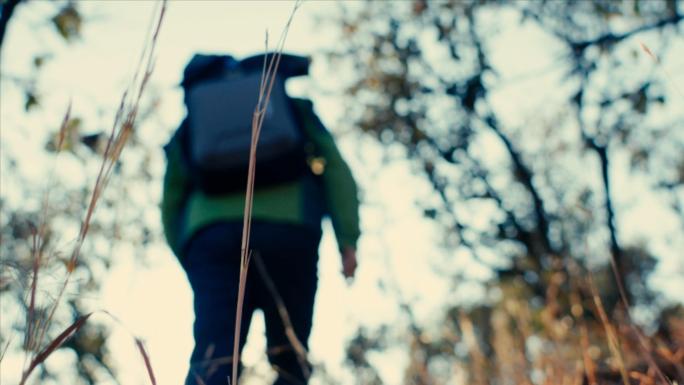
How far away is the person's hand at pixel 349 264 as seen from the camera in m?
2.88

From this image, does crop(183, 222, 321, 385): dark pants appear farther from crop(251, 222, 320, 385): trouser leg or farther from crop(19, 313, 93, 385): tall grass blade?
crop(19, 313, 93, 385): tall grass blade

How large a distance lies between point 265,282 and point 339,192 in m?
0.42

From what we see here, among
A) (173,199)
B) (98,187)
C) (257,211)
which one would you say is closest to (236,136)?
(257,211)

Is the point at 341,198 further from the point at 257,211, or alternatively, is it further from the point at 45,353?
the point at 45,353

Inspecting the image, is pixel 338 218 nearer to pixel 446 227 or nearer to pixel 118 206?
pixel 118 206

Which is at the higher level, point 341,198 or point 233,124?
point 233,124

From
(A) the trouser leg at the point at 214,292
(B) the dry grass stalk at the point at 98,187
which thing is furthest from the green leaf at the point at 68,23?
(B) the dry grass stalk at the point at 98,187

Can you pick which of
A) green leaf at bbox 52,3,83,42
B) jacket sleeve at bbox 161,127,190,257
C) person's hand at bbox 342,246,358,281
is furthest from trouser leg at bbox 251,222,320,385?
green leaf at bbox 52,3,83,42

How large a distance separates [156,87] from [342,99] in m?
1.67

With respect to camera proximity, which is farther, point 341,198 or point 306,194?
point 341,198

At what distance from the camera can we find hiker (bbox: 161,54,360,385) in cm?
260

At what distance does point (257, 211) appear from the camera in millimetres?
2682

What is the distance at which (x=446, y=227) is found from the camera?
7.99m

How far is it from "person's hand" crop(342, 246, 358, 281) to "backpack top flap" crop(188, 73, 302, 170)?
0.39 meters
